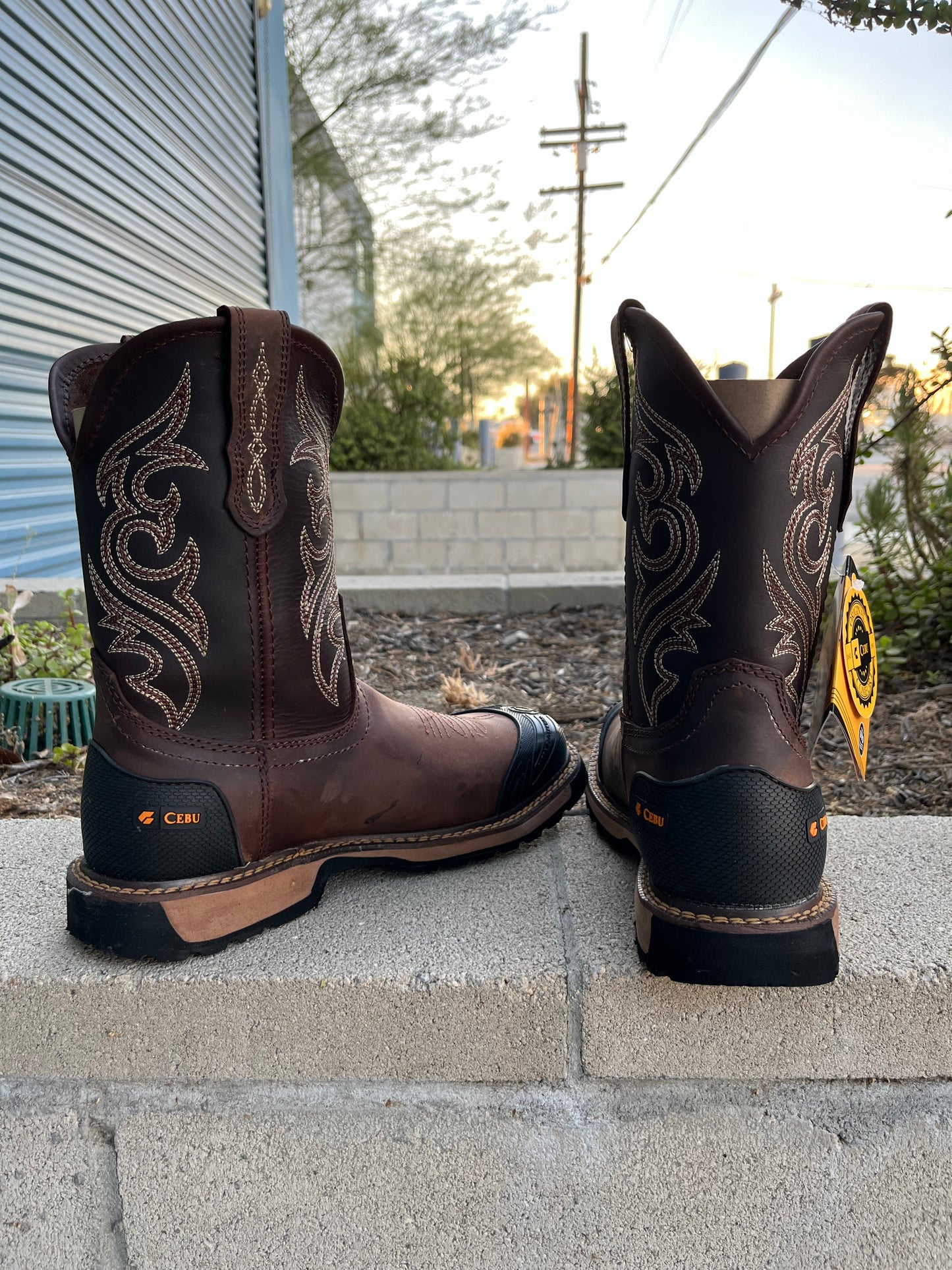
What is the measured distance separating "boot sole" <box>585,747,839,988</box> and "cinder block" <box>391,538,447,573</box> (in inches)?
241

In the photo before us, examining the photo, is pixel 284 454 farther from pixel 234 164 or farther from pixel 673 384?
pixel 234 164

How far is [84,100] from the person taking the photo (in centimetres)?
360

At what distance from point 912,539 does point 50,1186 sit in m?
2.66

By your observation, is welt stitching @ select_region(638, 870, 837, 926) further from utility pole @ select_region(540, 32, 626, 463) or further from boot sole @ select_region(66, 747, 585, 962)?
utility pole @ select_region(540, 32, 626, 463)

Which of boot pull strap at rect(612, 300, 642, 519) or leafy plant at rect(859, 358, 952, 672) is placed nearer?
boot pull strap at rect(612, 300, 642, 519)

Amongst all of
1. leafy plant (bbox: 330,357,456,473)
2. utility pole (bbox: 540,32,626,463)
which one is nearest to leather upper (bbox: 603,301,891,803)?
leafy plant (bbox: 330,357,456,473)

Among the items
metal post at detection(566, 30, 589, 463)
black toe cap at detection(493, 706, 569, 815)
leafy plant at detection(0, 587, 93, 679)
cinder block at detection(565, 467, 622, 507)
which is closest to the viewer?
black toe cap at detection(493, 706, 569, 815)

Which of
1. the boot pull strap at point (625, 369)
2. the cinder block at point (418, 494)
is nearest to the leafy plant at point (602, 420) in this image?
the cinder block at point (418, 494)

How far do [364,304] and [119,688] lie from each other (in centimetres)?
1423

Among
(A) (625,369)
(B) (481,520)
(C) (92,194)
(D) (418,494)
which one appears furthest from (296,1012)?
(D) (418,494)

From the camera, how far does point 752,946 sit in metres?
0.77

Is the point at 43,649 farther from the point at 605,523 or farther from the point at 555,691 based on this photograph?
the point at 605,523

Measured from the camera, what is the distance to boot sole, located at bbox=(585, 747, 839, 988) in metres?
0.77

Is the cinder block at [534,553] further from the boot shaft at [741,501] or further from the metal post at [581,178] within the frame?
the metal post at [581,178]
